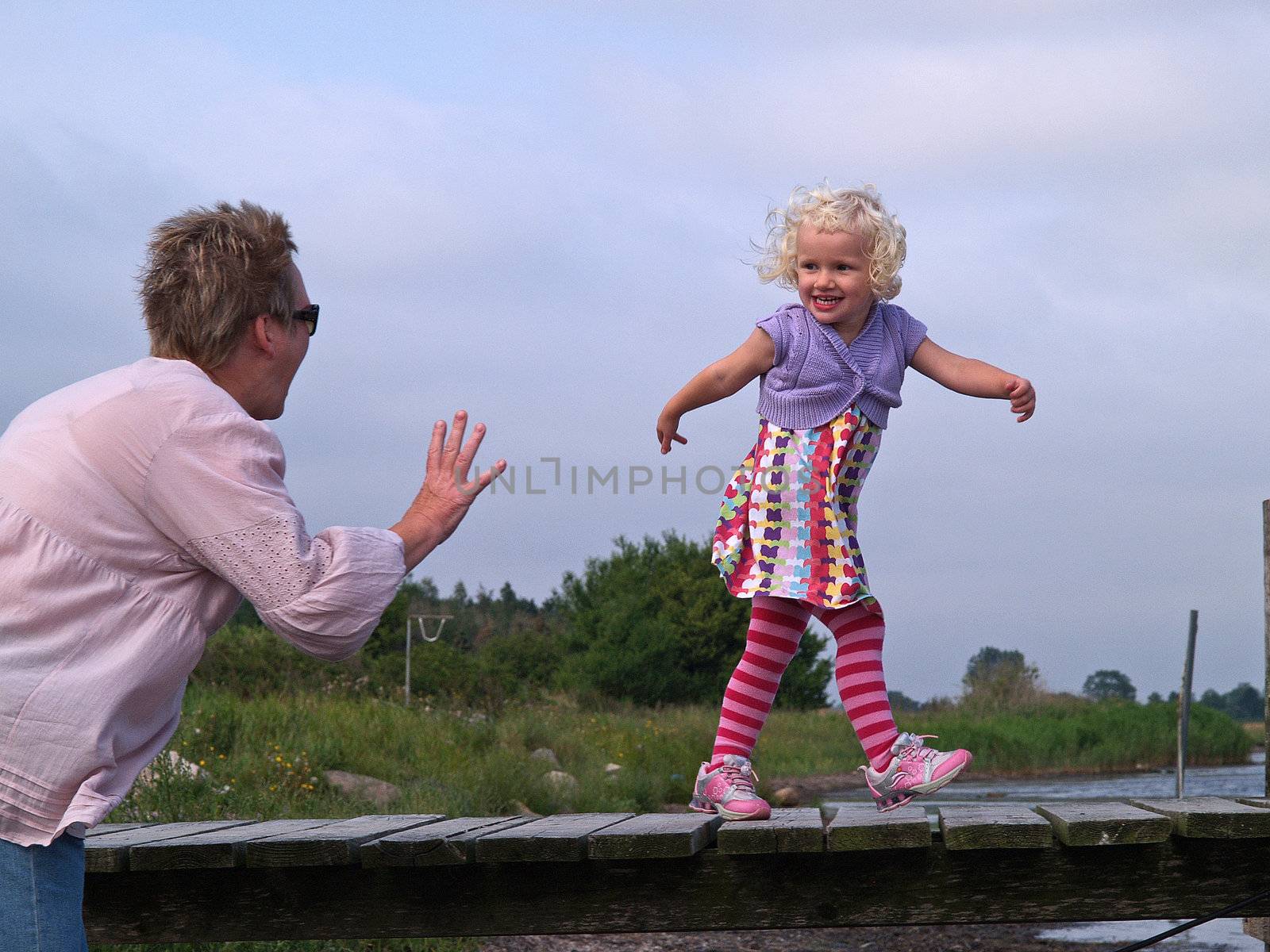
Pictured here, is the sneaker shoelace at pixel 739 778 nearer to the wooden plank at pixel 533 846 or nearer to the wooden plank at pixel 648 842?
the wooden plank at pixel 648 842

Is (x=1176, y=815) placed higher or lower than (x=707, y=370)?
lower

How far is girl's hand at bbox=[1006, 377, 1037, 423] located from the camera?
3.80 meters

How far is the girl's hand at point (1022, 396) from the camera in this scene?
3805mm

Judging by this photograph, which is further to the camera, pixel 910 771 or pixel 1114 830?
pixel 910 771

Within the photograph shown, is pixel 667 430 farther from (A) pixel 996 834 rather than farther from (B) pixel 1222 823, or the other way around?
(B) pixel 1222 823

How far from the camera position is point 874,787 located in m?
3.77

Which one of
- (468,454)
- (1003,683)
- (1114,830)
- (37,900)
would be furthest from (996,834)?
(1003,683)

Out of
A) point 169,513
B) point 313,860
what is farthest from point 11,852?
point 313,860

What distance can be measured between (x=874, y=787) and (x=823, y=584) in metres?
0.60

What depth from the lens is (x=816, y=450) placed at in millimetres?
3920

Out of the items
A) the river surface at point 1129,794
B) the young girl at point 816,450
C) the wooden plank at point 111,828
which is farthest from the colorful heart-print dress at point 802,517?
the river surface at point 1129,794

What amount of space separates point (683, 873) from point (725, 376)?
1.47 metres

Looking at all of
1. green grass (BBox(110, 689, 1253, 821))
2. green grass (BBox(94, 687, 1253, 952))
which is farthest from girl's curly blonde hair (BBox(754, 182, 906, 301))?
green grass (BBox(110, 689, 1253, 821))

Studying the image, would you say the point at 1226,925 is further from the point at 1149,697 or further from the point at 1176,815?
the point at 1149,697
